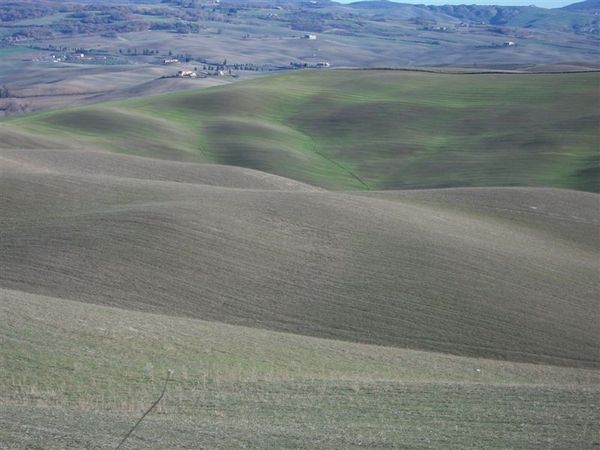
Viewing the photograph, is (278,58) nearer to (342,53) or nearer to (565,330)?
(342,53)

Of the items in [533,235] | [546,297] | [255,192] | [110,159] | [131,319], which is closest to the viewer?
[131,319]

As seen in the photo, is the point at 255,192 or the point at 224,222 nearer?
the point at 224,222

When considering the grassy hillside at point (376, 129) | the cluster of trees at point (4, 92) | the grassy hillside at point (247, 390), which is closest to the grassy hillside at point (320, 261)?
the grassy hillside at point (247, 390)

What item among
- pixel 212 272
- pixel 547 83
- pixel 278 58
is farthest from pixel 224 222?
pixel 278 58

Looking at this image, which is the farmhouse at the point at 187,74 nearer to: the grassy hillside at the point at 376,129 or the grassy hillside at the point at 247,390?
the grassy hillside at the point at 376,129

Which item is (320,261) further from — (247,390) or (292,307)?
(247,390)

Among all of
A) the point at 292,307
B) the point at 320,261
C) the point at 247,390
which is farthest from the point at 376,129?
the point at 247,390
